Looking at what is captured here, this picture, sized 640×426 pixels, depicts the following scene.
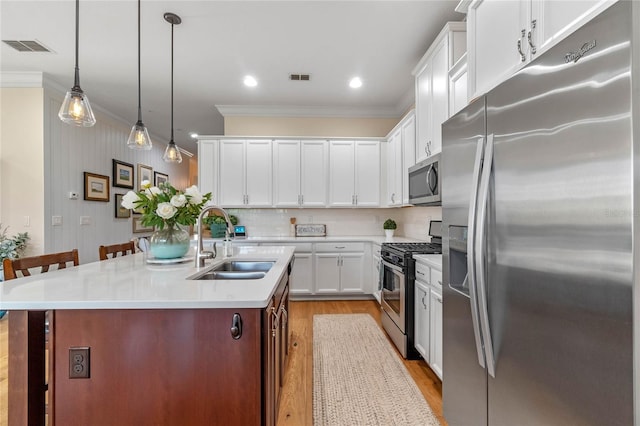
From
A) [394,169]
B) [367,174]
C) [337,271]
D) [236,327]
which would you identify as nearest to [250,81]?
[367,174]

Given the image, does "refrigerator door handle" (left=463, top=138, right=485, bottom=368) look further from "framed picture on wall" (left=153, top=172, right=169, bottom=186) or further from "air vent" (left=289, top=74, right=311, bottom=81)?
"framed picture on wall" (left=153, top=172, right=169, bottom=186)

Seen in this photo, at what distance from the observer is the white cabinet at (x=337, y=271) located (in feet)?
13.8

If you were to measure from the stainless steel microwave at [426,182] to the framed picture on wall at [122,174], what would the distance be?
487 centimetres

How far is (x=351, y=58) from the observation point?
3193mm

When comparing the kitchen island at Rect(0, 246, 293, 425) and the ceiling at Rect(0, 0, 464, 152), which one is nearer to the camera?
the kitchen island at Rect(0, 246, 293, 425)

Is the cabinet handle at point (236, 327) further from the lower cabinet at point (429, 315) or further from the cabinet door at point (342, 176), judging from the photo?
the cabinet door at point (342, 176)

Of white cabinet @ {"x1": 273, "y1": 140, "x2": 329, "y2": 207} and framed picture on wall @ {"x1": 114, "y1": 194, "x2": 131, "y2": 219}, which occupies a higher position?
white cabinet @ {"x1": 273, "y1": 140, "x2": 329, "y2": 207}

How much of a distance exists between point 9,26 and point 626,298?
4.39 meters

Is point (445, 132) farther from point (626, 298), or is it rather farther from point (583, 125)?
point (626, 298)

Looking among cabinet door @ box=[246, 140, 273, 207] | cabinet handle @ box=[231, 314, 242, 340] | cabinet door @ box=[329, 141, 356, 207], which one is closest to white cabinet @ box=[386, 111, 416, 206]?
cabinet door @ box=[329, 141, 356, 207]

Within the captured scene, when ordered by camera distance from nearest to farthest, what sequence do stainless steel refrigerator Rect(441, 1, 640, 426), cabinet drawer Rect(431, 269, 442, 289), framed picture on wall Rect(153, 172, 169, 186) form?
stainless steel refrigerator Rect(441, 1, 640, 426) < cabinet drawer Rect(431, 269, 442, 289) < framed picture on wall Rect(153, 172, 169, 186)

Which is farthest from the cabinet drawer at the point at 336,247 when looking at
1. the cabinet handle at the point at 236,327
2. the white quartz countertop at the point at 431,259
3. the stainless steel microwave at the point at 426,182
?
the cabinet handle at the point at 236,327

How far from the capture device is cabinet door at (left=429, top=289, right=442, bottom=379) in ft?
6.58

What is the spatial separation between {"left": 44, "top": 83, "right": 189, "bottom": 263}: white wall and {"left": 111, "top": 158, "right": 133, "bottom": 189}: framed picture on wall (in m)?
0.08
